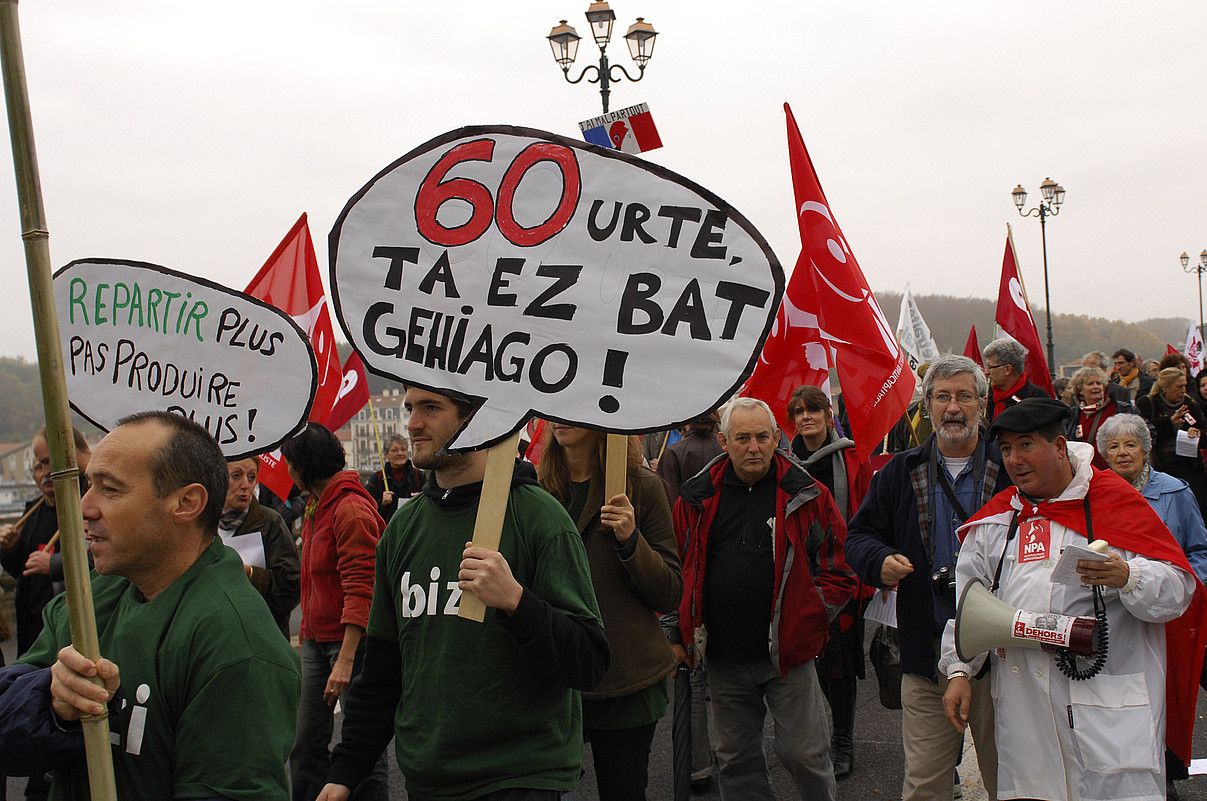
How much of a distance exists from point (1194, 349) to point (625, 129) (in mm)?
13027

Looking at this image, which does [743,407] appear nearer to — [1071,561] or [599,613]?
[1071,561]

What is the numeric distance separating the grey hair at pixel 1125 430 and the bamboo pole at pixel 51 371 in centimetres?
484

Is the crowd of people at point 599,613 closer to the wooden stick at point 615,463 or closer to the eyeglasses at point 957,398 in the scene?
the eyeglasses at point 957,398

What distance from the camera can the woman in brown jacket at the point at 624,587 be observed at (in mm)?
3891

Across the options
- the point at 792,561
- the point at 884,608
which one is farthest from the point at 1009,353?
the point at 792,561

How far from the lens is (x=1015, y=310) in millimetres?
9148

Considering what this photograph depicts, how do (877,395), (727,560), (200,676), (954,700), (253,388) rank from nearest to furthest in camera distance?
(200,676)
(954,700)
(253,388)
(727,560)
(877,395)

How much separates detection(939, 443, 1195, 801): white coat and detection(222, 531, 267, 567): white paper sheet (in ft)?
10.8

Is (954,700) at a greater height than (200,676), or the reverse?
(200,676)

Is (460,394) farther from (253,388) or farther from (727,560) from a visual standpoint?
(727,560)

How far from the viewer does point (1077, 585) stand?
350 cm

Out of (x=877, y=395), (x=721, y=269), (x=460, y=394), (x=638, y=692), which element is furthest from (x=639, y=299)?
(x=877, y=395)

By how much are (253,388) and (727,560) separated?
2.03m

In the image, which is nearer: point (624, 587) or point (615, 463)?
point (615, 463)
